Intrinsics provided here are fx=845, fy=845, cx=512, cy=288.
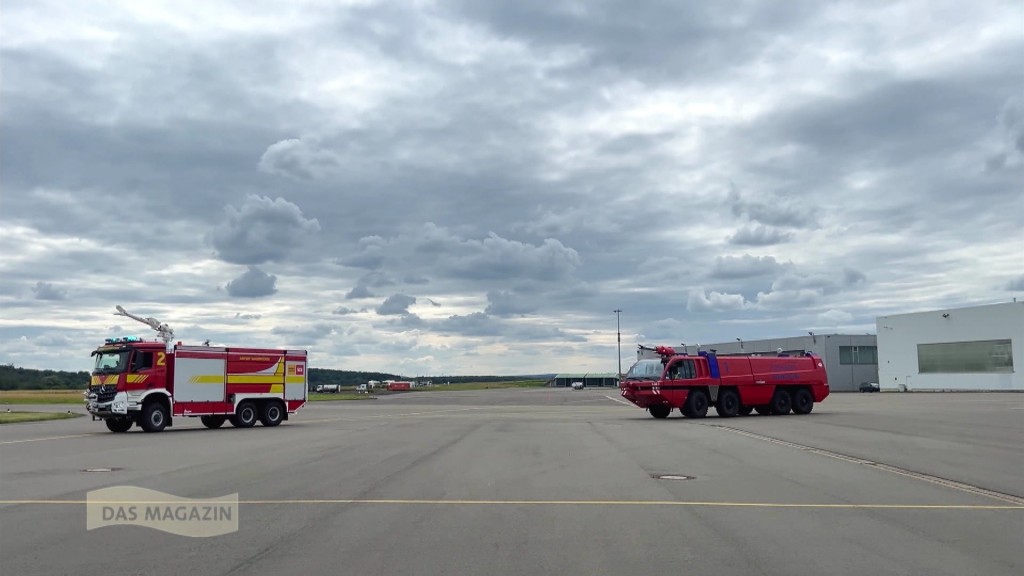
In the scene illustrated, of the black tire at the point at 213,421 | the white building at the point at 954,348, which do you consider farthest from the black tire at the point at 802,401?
the white building at the point at 954,348

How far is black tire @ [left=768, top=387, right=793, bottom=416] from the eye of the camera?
37500 millimetres

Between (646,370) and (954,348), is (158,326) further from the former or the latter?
(954,348)

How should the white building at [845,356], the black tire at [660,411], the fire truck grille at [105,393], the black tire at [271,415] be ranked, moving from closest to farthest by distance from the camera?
the fire truck grille at [105,393], the black tire at [271,415], the black tire at [660,411], the white building at [845,356]

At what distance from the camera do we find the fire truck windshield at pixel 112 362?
29016mm

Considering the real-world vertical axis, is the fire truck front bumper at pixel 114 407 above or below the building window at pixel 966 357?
below

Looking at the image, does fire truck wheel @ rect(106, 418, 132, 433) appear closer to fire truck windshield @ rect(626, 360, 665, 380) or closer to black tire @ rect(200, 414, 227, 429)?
black tire @ rect(200, 414, 227, 429)

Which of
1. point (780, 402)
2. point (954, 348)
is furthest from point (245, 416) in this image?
point (954, 348)

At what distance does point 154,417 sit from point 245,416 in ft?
13.1

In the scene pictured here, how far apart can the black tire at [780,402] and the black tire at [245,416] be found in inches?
866

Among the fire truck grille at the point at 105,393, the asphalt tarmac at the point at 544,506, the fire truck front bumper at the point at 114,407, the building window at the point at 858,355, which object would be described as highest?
the building window at the point at 858,355

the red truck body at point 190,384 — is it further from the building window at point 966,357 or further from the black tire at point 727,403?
the building window at point 966,357

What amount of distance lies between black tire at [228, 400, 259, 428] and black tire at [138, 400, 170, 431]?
2993mm

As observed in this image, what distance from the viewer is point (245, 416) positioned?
1293 inches

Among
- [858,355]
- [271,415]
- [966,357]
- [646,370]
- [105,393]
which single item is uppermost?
[858,355]
